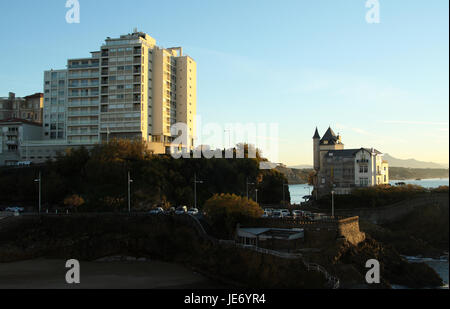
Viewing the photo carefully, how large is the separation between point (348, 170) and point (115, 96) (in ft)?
169

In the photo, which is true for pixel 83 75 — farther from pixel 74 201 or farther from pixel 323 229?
pixel 323 229

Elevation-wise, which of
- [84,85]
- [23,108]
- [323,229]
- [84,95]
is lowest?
[323,229]

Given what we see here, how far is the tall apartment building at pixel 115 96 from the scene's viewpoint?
93.8m

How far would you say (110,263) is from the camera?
1969 inches

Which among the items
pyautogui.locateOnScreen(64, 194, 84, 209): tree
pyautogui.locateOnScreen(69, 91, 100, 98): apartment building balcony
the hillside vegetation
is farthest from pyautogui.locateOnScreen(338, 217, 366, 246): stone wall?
pyautogui.locateOnScreen(69, 91, 100, 98): apartment building balcony

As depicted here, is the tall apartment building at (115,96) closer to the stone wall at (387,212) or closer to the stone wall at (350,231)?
A: the stone wall at (387,212)

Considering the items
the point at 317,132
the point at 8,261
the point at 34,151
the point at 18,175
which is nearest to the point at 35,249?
the point at 8,261

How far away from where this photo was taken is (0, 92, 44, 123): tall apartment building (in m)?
122

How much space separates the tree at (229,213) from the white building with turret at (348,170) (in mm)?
33952

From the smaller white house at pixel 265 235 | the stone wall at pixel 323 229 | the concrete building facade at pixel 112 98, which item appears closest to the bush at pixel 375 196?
the stone wall at pixel 323 229

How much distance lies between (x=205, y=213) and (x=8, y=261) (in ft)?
80.0

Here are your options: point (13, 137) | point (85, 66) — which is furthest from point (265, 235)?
point (13, 137)

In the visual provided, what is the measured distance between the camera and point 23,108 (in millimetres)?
123312
